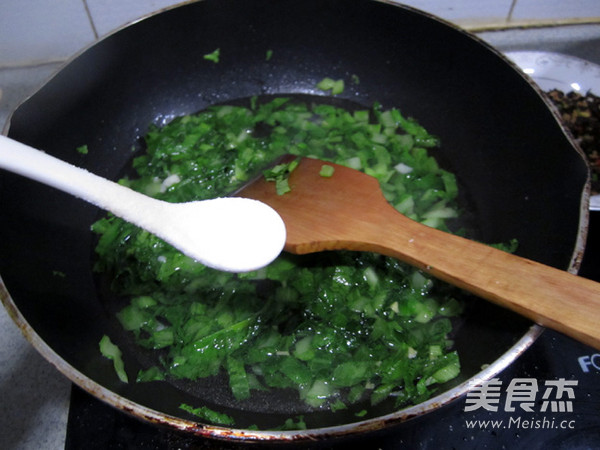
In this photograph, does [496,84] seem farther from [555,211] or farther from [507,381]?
[507,381]

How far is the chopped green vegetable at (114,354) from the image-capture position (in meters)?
1.36

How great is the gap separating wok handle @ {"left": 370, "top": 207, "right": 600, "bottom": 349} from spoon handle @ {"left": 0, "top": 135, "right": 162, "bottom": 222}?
25.2 inches

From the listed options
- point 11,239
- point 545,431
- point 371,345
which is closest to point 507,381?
point 545,431

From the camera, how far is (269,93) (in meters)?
2.12

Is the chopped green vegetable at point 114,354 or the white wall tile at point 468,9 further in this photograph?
the white wall tile at point 468,9

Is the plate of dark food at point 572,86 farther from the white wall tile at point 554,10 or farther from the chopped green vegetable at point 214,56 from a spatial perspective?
the chopped green vegetable at point 214,56

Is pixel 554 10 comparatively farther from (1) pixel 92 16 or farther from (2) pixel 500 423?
(1) pixel 92 16

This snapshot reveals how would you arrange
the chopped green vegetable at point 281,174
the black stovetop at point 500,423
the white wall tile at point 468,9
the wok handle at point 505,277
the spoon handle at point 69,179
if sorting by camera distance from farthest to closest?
1. the white wall tile at point 468,9
2. the chopped green vegetable at point 281,174
3. the black stovetop at point 500,423
4. the spoon handle at point 69,179
5. the wok handle at point 505,277

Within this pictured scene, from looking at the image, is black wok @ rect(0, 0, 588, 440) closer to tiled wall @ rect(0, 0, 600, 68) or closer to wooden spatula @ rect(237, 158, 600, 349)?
wooden spatula @ rect(237, 158, 600, 349)

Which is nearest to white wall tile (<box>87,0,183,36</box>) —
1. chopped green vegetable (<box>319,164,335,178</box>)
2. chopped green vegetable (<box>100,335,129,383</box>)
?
chopped green vegetable (<box>319,164,335,178</box>)

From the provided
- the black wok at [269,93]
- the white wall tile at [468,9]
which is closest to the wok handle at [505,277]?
the black wok at [269,93]

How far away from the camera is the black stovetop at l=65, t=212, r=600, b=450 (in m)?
1.28

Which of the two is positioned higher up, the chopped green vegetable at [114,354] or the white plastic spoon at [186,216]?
the white plastic spoon at [186,216]

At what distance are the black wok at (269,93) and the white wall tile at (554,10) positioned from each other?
34.0 inches
